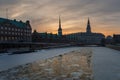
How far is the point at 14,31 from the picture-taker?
13100 cm

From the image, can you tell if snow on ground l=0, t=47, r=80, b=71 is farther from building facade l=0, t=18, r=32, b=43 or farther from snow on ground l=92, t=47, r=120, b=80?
building facade l=0, t=18, r=32, b=43

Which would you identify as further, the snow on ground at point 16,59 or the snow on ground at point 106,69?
the snow on ground at point 16,59

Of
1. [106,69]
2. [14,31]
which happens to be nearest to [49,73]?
[106,69]

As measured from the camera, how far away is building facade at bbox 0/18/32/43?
119750 millimetres

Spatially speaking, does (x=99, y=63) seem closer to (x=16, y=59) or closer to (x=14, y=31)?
(x=16, y=59)

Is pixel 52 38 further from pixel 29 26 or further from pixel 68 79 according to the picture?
pixel 68 79

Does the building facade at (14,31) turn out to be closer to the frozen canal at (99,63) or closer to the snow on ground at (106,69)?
the frozen canal at (99,63)

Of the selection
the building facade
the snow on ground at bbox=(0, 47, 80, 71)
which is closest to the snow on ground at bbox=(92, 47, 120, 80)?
the snow on ground at bbox=(0, 47, 80, 71)

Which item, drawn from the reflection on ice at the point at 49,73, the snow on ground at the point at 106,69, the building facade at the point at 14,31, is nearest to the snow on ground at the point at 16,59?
the reflection on ice at the point at 49,73

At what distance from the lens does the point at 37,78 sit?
22484mm

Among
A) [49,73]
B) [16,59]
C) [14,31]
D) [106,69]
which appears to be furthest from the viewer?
[14,31]

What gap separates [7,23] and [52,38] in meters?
79.9

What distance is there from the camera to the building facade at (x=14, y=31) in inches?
4715

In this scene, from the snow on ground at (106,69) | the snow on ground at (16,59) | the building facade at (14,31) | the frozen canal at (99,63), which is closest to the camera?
the snow on ground at (106,69)
